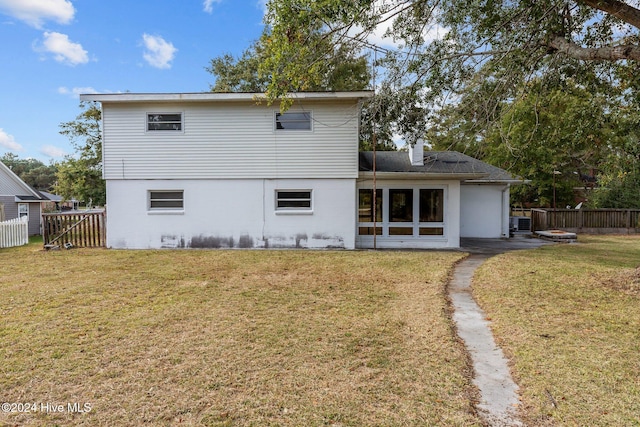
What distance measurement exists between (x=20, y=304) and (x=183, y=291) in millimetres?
2431

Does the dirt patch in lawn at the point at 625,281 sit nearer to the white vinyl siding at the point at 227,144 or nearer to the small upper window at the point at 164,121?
the white vinyl siding at the point at 227,144

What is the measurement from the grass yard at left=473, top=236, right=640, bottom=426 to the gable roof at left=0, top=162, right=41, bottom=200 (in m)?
22.4

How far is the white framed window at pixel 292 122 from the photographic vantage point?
11.5m

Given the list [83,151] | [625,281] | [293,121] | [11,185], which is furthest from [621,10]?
[83,151]

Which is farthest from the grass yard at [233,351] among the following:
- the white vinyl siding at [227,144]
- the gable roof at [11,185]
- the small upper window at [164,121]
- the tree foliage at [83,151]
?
the tree foliage at [83,151]

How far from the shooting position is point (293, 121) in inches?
454

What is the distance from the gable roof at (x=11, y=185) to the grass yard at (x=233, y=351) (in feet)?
46.5

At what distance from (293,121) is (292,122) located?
1.9 inches

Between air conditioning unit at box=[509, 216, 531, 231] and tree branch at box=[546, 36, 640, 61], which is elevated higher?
tree branch at box=[546, 36, 640, 61]

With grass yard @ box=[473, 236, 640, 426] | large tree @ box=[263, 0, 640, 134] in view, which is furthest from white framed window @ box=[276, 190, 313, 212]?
grass yard @ box=[473, 236, 640, 426]

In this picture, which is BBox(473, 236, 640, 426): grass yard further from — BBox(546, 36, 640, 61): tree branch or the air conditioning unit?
the air conditioning unit

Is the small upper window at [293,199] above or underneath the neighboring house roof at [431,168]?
underneath

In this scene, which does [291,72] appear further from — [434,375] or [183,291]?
[434,375]

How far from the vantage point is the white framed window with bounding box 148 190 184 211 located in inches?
466
